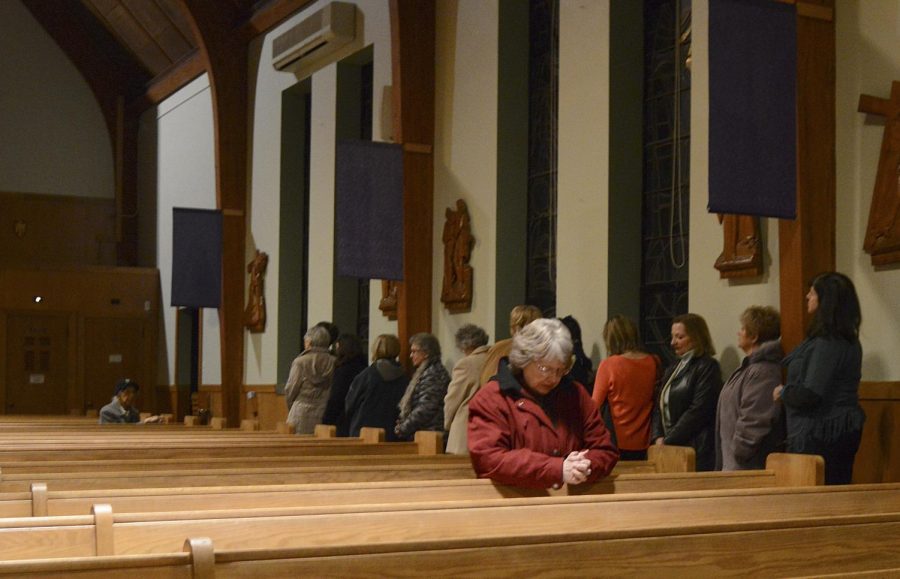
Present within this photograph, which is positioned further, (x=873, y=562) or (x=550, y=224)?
(x=550, y=224)

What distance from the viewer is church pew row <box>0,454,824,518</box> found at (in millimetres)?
3555

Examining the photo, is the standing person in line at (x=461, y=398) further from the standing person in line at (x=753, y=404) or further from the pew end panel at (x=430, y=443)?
the standing person in line at (x=753, y=404)

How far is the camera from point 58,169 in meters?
17.0

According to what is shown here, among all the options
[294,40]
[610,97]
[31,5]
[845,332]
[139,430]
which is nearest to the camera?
[845,332]

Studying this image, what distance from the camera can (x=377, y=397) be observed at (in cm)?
849

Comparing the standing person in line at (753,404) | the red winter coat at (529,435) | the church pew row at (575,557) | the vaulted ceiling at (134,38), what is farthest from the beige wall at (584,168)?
the vaulted ceiling at (134,38)

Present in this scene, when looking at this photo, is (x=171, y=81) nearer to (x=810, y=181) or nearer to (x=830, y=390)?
(x=810, y=181)

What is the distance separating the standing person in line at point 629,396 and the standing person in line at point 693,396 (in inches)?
14.3

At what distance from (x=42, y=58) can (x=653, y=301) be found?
11359 millimetres

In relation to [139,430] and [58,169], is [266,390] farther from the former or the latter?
[58,169]

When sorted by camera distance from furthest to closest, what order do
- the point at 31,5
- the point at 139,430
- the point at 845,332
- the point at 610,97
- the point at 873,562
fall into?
the point at 31,5 → the point at 139,430 → the point at 610,97 → the point at 845,332 → the point at 873,562

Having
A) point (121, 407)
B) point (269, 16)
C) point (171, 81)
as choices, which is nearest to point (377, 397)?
point (121, 407)

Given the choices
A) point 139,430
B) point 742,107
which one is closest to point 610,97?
point 742,107

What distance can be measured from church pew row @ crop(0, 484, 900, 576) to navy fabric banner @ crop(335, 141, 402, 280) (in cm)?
560
